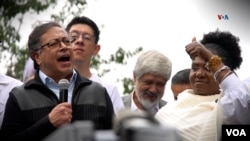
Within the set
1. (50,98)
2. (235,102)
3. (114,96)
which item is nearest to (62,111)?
(50,98)

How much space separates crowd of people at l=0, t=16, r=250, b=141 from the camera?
15.5 ft

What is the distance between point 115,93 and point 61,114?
1336 mm

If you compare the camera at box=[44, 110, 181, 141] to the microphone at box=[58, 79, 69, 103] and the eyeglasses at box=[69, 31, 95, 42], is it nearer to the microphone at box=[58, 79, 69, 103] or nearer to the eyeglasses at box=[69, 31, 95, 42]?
the microphone at box=[58, 79, 69, 103]

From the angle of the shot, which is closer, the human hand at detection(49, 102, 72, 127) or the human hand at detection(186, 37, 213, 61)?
the human hand at detection(49, 102, 72, 127)

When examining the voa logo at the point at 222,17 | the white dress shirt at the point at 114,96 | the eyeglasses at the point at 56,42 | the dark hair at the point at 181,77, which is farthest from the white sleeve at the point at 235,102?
the dark hair at the point at 181,77

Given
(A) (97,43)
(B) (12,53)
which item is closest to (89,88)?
(A) (97,43)

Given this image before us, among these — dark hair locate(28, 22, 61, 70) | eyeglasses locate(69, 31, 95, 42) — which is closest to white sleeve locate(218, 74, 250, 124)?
dark hair locate(28, 22, 61, 70)

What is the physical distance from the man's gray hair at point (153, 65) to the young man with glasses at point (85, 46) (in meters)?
0.26

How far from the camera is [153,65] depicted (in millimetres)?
5660

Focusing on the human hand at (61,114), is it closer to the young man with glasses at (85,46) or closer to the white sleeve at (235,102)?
the white sleeve at (235,102)

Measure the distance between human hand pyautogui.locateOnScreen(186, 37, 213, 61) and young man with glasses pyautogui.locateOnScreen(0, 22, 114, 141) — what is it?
0.72 m

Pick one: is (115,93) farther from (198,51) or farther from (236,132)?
(236,132)

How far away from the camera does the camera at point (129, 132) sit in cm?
207

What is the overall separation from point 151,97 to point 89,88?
0.95 m
